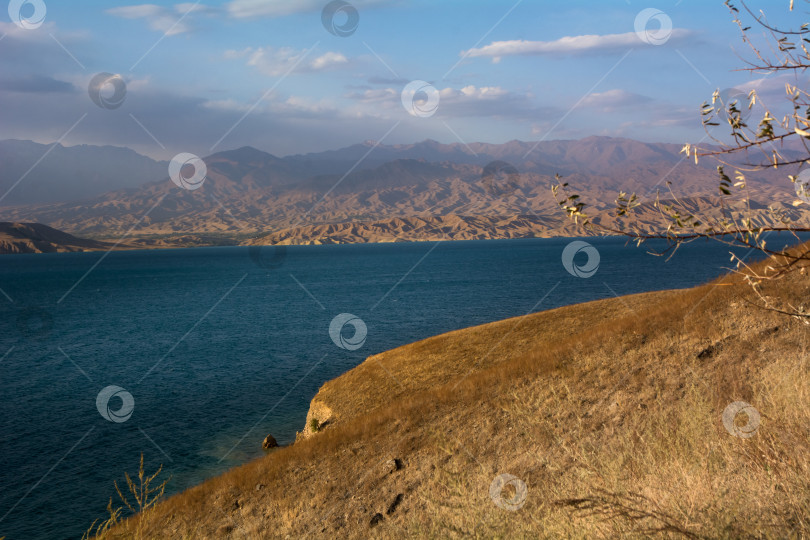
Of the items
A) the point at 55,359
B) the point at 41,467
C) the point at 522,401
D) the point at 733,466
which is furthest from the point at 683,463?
the point at 55,359

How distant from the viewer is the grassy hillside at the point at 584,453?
884 cm

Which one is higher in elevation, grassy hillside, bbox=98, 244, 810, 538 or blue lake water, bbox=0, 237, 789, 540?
blue lake water, bbox=0, 237, 789, 540

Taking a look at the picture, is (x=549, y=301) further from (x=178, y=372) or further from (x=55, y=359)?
(x=55, y=359)

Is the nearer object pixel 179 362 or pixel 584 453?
pixel 584 453

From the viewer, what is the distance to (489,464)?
16.1m

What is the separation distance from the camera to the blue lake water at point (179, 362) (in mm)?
29906

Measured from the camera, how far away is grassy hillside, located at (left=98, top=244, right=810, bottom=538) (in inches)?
348

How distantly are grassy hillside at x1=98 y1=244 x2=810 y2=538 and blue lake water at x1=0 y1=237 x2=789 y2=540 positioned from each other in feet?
45.0

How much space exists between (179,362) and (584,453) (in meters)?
52.6

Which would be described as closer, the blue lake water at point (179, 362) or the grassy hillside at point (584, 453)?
the grassy hillside at point (584, 453)

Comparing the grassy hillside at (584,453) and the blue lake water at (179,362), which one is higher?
the blue lake water at (179,362)

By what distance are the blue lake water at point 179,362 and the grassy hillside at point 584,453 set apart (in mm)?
13706

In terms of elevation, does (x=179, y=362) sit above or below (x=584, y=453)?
above

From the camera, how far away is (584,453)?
44.1ft
